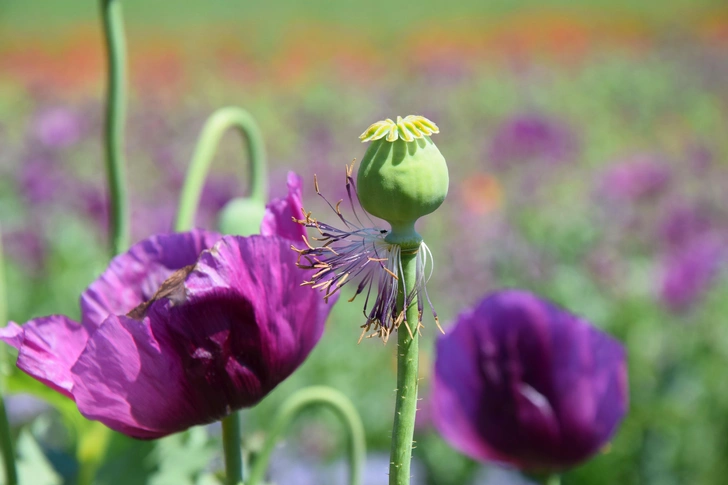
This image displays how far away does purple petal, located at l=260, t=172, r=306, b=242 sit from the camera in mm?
497

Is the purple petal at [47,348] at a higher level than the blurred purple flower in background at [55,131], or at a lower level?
lower

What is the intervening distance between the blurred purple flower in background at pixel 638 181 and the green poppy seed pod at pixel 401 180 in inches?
90.4

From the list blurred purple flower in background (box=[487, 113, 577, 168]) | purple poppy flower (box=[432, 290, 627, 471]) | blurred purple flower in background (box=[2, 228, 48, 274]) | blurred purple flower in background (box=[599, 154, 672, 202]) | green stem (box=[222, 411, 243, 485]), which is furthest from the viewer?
blurred purple flower in background (box=[2, 228, 48, 274])

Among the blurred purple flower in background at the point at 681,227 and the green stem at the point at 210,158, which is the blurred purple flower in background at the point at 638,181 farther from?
the green stem at the point at 210,158

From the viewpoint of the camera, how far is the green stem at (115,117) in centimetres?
70

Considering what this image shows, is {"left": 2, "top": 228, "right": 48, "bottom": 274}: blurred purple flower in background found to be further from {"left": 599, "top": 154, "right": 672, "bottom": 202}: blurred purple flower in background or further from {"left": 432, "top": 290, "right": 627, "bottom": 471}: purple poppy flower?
{"left": 432, "top": 290, "right": 627, "bottom": 471}: purple poppy flower

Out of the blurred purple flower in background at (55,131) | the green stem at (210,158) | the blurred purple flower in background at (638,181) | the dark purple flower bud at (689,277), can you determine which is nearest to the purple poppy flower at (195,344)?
the green stem at (210,158)

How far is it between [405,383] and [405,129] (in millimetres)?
104

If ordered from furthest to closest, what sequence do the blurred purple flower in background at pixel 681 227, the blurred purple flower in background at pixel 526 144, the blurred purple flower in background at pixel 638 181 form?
the blurred purple flower in background at pixel 526 144
the blurred purple flower in background at pixel 638 181
the blurred purple flower in background at pixel 681 227

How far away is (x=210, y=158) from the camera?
728 millimetres

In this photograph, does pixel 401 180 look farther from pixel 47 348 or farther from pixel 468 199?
pixel 468 199

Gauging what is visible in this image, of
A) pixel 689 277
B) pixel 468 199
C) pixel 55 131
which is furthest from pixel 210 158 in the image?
pixel 55 131

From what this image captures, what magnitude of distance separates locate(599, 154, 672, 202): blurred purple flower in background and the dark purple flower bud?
43cm

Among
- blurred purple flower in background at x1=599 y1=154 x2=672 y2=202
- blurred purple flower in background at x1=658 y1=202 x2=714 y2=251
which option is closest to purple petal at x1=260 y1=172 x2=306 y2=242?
blurred purple flower in background at x1=658 y1=202 x2=714 y2=251
